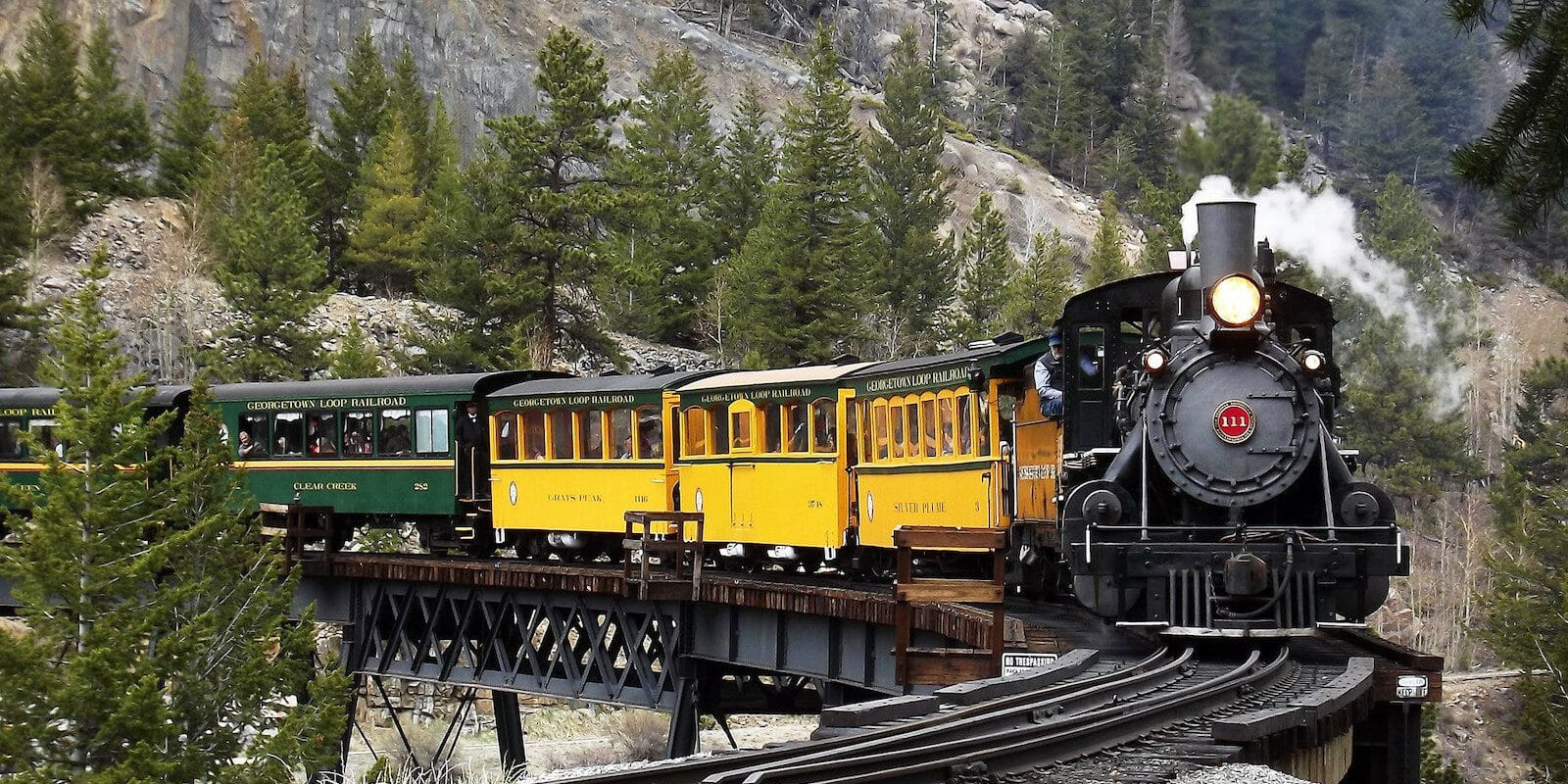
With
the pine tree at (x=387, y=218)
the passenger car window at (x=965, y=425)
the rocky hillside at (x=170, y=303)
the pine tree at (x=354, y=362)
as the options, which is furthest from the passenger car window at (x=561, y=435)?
the pine tree at (x=387, y=218)

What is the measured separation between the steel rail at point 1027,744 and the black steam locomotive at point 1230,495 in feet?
5.09

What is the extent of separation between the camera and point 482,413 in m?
27.2

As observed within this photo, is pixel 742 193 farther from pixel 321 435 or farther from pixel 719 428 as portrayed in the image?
pixel 719 428

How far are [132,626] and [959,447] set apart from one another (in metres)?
10.6

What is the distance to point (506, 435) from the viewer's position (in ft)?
88.2

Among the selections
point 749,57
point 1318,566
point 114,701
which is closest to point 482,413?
point 114,701

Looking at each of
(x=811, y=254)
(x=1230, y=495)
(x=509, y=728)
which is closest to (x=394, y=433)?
(x=509, y=728)

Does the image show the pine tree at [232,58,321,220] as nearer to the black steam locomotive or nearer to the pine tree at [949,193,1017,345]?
the pine tree at [949,193,1017,345]

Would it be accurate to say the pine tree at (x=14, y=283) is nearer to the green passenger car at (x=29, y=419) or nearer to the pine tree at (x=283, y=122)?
the pine tree at (x=283, y=122)

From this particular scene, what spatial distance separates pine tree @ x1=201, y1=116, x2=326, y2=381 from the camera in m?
45.9

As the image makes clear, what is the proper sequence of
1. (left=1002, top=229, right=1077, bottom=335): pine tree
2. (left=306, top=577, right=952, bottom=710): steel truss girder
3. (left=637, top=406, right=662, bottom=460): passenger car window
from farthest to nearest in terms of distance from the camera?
(left=1002, top=229, right=1077, bottom=335): pine tree < (left=637, top=406, right=662, bottom=460): passenger car window < (left=306, top=577, right=952, bottom=710): steel truss girder

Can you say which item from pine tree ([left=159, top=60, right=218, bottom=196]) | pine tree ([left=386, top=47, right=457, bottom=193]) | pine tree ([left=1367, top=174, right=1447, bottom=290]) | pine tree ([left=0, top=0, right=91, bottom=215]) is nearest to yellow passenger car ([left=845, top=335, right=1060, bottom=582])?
pine tree ([left=0, top=0, right=91, bottom=215])

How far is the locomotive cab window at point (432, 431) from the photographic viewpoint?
27016 mm

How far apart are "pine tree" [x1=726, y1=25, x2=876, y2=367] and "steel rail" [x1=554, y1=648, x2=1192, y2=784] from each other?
35030mm
